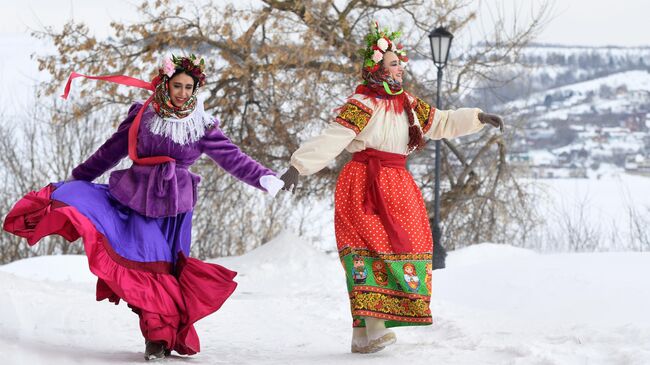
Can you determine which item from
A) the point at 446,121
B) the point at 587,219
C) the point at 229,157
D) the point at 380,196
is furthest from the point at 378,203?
the point at 587,219

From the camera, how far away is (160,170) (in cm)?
529

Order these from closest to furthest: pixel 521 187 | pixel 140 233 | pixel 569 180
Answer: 1. pixel 140 233
2. pixel 521 187
3. pixel 569 180

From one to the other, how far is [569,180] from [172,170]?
550 inches

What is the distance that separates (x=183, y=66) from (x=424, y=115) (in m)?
1.52

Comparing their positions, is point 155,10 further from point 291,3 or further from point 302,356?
point 302,356

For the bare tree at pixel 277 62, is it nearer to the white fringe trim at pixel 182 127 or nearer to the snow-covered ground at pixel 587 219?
the snow-covered ground at pixel 587 219

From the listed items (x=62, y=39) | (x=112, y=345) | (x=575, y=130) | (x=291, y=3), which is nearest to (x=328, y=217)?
(x=291, y=3)

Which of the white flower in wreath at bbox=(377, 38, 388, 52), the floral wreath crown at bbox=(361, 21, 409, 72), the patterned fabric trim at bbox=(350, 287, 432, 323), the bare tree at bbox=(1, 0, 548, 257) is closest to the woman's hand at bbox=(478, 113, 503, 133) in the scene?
the floral wreath crown at bbox=(361, 21, 409, 72)

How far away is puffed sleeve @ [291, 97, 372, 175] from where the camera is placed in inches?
215

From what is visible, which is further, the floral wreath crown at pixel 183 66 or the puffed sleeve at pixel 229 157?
the puffed sleeve at pixel 229 157

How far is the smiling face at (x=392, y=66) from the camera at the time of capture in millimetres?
5605

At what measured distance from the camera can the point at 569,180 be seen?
1808 centimetres

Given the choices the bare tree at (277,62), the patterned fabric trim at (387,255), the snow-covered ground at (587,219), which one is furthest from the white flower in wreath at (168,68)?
the snow-covered ground at (587,219)

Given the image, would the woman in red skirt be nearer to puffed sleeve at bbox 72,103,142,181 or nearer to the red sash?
the red sash
